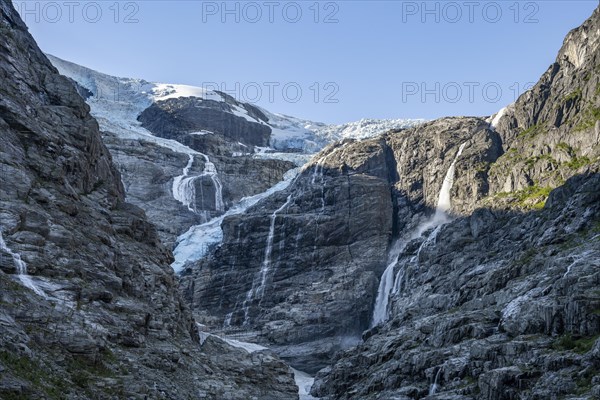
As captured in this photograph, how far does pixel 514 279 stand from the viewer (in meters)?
76.7

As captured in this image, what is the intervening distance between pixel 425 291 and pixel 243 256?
145 feet

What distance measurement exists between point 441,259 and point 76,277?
58.0 metres

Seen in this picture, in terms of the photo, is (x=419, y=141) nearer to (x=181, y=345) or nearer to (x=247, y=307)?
(x=247, y=307)

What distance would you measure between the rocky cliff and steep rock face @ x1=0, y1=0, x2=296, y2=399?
1963cm

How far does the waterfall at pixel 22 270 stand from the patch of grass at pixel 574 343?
133 ft

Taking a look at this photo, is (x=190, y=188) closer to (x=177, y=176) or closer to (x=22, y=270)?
(x=177, y=176)

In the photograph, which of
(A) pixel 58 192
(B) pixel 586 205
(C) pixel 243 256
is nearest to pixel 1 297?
(A) pixel 58 192

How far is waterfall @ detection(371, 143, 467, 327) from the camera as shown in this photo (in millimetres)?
109688

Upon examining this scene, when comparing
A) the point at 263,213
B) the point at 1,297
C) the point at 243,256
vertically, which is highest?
the point at 263,213

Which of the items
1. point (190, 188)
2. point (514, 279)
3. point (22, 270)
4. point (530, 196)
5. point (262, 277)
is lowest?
point (22, 270)

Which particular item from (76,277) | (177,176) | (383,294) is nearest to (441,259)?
(383,294)

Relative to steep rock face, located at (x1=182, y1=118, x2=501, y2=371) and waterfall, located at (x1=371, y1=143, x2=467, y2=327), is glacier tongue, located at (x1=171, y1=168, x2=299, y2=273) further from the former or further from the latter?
waterfall, located at (x1=371, y1=143, x2=467, y2=327)

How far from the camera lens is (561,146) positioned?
363 ft

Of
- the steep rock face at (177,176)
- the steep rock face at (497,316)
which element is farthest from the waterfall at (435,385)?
the steep rock face at (177,176)
